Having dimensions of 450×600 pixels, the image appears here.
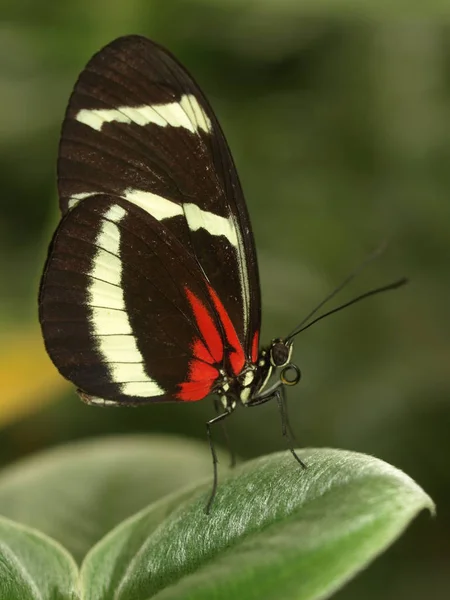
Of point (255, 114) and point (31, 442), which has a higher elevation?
point (255, 114)

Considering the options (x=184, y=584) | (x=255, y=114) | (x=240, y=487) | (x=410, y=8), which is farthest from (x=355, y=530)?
(x=255, y=114)

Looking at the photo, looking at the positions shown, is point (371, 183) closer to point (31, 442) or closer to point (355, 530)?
point (31, 442)

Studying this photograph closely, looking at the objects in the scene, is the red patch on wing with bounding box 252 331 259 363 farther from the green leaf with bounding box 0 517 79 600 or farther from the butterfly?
the green leaf with bounding box 0 517 79 600

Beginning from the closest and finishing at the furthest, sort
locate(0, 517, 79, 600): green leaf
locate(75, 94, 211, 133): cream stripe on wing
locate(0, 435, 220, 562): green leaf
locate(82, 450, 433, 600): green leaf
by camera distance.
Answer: locate(82, 450, 433, 600): green leaf < locate(0, 517, 79, 600): green leaf < locate(75, 94, 211, 133): cream stripe on wing < locate(0, 435, 220, 562): green leaf

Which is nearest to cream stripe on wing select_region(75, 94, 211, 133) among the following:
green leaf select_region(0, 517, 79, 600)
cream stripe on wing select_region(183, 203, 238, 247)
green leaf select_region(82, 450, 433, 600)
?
cream stripe on wing select_region(183, 203, 238, 247)

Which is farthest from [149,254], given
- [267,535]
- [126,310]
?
[267,535]

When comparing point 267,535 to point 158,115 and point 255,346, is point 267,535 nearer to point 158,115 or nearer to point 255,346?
point 255,346
